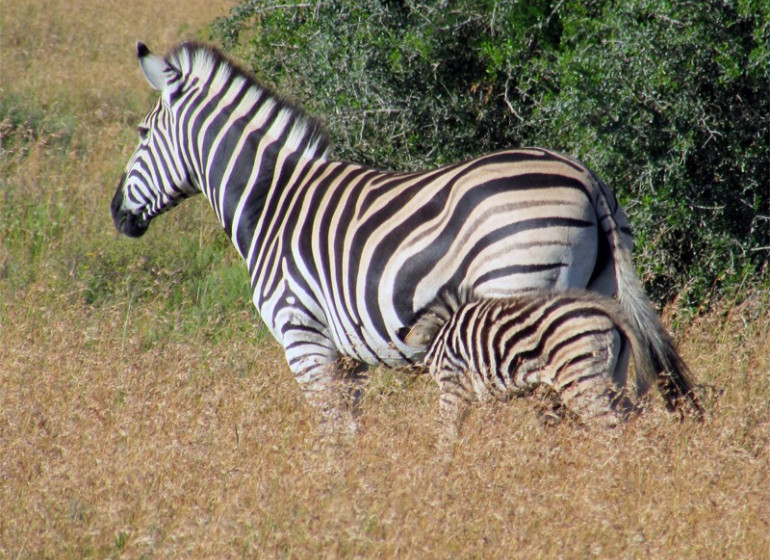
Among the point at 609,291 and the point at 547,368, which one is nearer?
the point at 547,368

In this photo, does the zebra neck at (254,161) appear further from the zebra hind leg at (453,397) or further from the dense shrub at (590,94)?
the zebra hind leg at (453,397)

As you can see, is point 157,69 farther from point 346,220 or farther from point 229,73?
point 346,220

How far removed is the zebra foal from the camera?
391 centimetres

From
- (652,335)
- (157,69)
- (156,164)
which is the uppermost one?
(652,335)

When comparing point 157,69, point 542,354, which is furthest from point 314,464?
point 157,69

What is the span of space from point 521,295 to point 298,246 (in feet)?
4.71

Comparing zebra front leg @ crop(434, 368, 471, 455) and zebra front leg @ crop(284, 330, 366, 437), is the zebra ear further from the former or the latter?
zebra front leg @ crop(434, 368, 471, 455)

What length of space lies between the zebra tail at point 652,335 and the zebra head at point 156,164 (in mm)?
2788

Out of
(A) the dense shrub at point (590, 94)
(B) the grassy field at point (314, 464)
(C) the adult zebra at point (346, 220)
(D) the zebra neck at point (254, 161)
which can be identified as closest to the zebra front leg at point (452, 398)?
(B) the grassy field at point (314, 464)

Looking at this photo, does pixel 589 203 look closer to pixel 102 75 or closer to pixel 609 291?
pixel 609 291

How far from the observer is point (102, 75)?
1261 centimetres

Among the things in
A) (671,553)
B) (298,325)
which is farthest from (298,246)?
(671,553)

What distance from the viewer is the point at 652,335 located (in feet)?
13.4

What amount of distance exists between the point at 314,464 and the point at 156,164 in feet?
9.40
